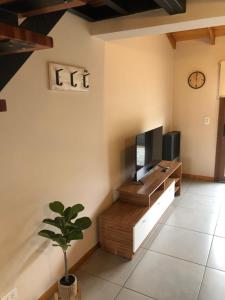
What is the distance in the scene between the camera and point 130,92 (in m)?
3.14

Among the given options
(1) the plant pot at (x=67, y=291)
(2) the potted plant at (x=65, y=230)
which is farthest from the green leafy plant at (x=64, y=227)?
(1) the plant pot at (x=67, y=291)

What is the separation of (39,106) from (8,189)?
0.63 metres

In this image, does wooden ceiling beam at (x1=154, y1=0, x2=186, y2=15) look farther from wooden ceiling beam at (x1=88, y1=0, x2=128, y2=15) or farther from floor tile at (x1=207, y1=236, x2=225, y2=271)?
floor tile at (x1=207, y1=236, x2=225, y2=271)

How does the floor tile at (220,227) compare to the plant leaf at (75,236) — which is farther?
the floor tile at (220,227)

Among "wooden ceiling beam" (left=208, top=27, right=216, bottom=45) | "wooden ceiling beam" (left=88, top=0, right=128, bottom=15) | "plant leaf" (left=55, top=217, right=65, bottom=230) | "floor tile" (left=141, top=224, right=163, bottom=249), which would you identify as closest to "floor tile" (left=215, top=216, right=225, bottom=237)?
"floor tile" (left=141, top=224, right=163, bottom=249)

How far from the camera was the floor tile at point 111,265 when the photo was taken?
228 cm

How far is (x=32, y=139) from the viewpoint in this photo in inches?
69.2

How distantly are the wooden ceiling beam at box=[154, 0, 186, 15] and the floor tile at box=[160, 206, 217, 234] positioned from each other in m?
2.46

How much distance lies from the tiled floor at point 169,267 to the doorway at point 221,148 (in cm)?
158

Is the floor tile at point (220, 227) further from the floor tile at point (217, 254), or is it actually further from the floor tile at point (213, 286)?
the floor tile at point (213, 286)

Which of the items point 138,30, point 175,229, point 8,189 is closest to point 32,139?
point 8,189

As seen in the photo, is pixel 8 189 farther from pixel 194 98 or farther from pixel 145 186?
pixel 194 98

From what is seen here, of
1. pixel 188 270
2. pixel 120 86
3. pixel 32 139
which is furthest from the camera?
pixel 120 86

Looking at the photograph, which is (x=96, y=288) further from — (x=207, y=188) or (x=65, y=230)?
(x=207, y=188)
